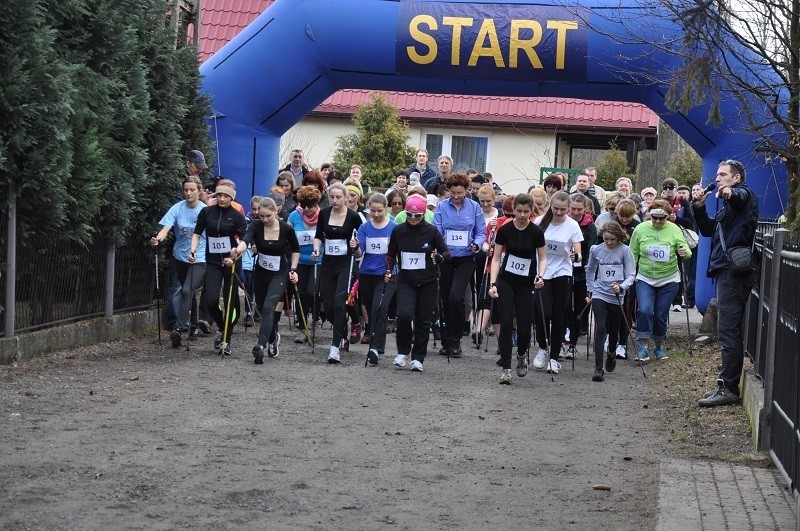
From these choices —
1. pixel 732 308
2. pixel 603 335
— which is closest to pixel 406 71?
pixel 603 335

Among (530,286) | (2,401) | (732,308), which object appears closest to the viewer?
(2,401)

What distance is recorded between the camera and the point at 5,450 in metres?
8.23

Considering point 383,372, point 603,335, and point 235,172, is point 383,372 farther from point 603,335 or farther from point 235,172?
point 235,172

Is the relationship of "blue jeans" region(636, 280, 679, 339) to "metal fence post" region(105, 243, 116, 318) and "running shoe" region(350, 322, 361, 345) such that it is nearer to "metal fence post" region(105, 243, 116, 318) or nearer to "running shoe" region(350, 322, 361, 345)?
"running shoe" region(350, 322, 361, 345)

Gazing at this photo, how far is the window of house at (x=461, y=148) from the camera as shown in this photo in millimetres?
37125

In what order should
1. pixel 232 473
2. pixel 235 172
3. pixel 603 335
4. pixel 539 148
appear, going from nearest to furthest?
pixel 232 473
pixel 603 335
pixel 235 172
pixel 539 148

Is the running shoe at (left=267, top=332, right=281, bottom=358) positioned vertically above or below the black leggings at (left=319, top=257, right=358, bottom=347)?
below

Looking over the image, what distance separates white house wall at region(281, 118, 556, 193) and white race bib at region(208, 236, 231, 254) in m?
21.7

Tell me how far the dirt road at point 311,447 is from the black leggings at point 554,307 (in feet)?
1.47

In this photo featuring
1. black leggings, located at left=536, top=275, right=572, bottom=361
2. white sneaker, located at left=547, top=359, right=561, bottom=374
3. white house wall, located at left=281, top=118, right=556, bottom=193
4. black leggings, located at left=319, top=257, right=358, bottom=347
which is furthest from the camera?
white house wall, located at left=281, top=118, right=556, bottom=193

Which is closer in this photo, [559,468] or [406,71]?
[559,468]

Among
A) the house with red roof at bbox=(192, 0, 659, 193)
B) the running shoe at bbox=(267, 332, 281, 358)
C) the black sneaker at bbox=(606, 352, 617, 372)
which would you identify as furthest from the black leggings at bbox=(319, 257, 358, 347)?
the house with red roof at bbox=(192, 0, 659, 193)

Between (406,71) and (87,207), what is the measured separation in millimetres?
6153

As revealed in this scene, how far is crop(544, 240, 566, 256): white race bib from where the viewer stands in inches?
555
